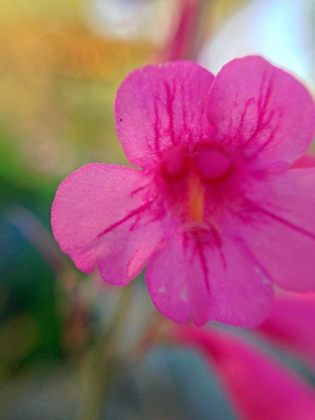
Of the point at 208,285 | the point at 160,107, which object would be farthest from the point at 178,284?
the point at 160,107

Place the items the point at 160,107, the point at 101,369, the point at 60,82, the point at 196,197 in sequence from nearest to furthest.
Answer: the point at 160,107, the point at 196,197, the point at 101,369, the point at 60,82

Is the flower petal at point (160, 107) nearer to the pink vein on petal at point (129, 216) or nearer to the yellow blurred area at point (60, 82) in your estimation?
the pink vein on petal at point (129, 216)

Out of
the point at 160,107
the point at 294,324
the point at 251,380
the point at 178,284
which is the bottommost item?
the point at 251,380

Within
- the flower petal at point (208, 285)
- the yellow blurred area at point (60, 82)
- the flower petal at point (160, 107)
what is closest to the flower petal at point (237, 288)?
the flower petal at point (208, 285)

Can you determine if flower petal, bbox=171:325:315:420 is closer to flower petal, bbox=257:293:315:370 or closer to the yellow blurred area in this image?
flower petal, bbox=257:293:315:370

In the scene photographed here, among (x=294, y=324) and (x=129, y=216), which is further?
(x=294, y=324)

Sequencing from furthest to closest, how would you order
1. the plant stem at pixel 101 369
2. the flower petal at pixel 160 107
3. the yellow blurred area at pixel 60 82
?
the yellow blurred area at pixel 60 82, the plant stem at pixel 101 369, the flower petal at pixel 160 107

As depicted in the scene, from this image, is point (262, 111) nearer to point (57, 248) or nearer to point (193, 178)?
point (193, 178)
